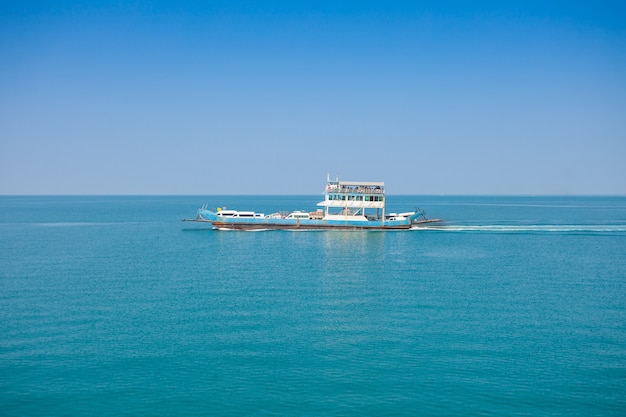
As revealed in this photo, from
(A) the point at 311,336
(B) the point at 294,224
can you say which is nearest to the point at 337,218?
(B) the point at 294,224

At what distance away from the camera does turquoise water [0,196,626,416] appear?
99.3ft

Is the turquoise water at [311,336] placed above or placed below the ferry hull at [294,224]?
below

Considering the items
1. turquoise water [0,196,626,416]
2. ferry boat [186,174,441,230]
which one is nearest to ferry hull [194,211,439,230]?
ferry boat [186,174,441,230]

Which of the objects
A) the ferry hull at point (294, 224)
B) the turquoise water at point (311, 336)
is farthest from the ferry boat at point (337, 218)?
the turquoise water at point (311, 336)

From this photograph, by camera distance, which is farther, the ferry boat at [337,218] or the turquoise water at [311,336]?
the ferry boat at [337,218]

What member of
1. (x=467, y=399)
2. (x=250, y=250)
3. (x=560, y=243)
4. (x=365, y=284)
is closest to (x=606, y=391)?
(x=467, y=399)

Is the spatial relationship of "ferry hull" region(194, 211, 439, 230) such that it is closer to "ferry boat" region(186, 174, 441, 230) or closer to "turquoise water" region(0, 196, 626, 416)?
"ferry boat" region(186, 174, 441, 230)

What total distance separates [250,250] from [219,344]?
50553mm

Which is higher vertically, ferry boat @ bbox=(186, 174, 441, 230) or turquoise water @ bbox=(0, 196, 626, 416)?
ferry boat @ bbox=(186, 174, 441, 230)

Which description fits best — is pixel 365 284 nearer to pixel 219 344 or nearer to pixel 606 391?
pixel 219 344

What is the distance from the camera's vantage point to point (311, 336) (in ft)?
134

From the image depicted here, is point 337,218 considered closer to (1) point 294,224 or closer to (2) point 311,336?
(1) point 294,224

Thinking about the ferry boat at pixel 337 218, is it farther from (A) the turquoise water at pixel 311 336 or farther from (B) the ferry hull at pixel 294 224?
(A) the turquoise water at pixel 311 336

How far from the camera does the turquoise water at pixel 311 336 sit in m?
30.3
